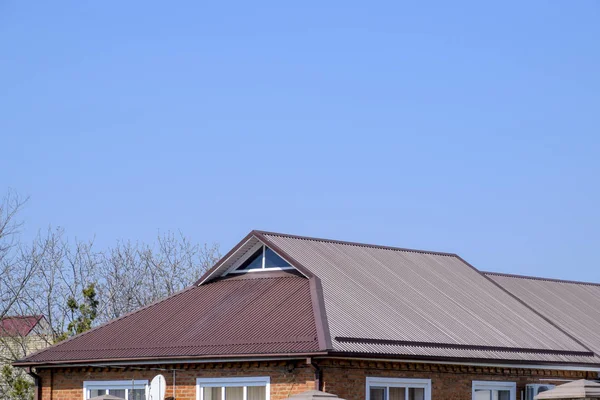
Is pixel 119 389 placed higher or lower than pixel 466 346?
lower

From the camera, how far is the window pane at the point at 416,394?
22.9 m

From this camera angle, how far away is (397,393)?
74.1ft

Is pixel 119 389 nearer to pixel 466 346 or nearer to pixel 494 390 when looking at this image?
pixel 466 346

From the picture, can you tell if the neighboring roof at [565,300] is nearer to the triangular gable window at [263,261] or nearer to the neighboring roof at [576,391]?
the neighboring roof at [576,391]

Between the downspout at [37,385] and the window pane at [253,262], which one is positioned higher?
the window pane at [253,262]

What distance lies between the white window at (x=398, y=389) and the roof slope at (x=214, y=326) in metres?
1.74

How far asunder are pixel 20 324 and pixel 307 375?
25.8 metres

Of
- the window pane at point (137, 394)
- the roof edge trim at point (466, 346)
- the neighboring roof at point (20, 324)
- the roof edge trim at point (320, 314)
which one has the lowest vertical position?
the window pane at point (137, 394)

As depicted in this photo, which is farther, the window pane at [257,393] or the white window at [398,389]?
the white window at [398,389]

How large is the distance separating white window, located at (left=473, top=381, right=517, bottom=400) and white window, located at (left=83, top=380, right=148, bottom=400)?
697 cm

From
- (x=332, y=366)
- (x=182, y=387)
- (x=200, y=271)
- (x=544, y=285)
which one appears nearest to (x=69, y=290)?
(x=200, y=271)

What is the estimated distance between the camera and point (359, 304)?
2380cm

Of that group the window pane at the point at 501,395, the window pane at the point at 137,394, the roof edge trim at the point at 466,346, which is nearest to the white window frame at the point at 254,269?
the roof edge trim at the point at 466,346

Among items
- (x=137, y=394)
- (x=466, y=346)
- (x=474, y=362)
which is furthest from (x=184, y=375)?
(x=474, y=362)
